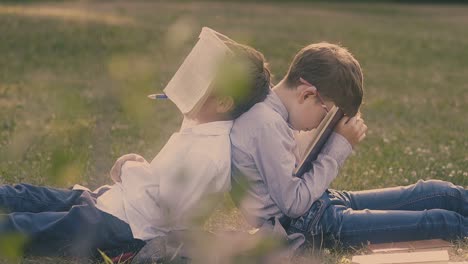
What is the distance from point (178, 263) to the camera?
3.56 metres

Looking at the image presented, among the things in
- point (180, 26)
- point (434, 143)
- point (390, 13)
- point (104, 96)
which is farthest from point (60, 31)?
point (390, 13)

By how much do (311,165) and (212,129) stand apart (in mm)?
576

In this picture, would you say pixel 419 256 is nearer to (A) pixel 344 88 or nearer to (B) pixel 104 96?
(A) pixel 344 88

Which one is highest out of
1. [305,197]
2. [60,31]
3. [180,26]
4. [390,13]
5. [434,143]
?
[180,26]

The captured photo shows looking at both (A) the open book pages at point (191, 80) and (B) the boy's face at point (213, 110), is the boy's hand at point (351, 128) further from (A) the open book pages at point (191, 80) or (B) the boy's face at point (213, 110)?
(A) the open book pages at point (191, 80)

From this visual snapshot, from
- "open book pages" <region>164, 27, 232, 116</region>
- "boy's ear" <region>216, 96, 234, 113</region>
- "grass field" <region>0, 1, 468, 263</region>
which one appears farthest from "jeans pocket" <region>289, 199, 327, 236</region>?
"open book pages" <region>164, 27, 232, 116</region>

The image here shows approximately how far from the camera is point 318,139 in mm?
3971

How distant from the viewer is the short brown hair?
3895 millimetres

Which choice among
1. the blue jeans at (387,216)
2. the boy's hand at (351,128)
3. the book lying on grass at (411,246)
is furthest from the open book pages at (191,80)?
the book lying on grass at (411,246)

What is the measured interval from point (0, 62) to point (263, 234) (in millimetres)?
10198

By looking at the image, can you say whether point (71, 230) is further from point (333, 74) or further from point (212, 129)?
point (333, 74)

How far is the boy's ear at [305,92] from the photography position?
3902 millimetres

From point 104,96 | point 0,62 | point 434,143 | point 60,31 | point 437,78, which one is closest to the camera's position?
point 434,143

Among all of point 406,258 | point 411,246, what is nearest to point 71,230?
point 406,258
